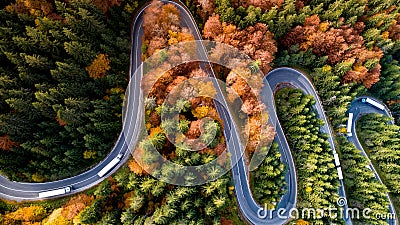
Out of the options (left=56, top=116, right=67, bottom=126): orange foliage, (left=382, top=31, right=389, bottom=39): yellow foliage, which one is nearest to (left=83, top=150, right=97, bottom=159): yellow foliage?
(left=56, top=116, right=67, bottom=126): orange foliage

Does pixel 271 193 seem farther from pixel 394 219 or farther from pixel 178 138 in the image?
pixel 394 219

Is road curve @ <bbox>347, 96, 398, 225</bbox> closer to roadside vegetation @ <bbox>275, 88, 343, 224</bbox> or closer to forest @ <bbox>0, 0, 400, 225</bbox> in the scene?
forest @ <bbox>0, 0, 400, 225</bbox>

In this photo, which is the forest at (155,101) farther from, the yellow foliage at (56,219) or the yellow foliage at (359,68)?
the yellow foliage at (359,68)

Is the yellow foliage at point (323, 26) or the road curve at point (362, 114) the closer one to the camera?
the yellow foliage at point (323, 26)

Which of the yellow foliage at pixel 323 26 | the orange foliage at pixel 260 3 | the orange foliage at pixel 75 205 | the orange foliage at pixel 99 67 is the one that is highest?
the orange foliage at pixel 260 3

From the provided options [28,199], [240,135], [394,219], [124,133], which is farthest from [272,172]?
[28,199]

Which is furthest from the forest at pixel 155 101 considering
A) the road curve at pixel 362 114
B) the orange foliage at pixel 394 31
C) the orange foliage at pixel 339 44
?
the orange foliage at pixel 394 31

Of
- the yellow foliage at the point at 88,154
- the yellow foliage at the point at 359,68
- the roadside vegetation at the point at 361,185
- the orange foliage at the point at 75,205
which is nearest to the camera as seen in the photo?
the orange foliage at the point at 75,205
